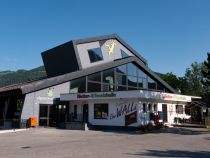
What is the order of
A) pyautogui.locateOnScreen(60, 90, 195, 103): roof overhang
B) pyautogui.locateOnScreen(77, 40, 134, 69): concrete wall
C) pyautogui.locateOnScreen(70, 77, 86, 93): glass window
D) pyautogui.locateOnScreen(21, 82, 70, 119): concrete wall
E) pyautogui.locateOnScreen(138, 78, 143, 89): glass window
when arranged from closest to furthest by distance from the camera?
pyautogui.locateOnScreen(60, 90, 195, 103): roof overhang, pyautogui.locateOnScreen(21, 82, 70, 119): concrete wall, pyautogui.locateOnScreen(70, 77, 86, 93): glass window, pyautogui.locateOnScreen(77, 40, 134, 69): concrete wall, pyautogui.locateOnScreen(138, 78, 143, 89): glass window

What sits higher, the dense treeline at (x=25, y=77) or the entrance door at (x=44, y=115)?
the dense treeline at (x=25, y=77)

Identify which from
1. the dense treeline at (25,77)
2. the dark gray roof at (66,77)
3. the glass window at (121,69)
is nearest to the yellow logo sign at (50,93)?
the dark gray roof at (66,77)

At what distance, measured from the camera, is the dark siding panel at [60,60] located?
30.4 meters

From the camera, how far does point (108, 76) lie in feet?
101

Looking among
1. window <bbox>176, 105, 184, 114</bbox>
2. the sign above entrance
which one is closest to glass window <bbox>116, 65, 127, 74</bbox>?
the sign above entrance

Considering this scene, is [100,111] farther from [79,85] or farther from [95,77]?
[95,77]

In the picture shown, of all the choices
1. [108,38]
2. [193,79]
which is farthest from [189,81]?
[108,38]

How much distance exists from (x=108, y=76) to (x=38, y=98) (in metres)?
7.63

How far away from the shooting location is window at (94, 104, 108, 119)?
26164 millimetres

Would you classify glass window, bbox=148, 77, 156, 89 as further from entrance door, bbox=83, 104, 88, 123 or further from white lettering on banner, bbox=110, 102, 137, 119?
white lettering on banner, bbox=110, 102, 137, 119

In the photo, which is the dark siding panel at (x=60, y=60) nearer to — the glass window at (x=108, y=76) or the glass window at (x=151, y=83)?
the glass window at (x=108, y=76)

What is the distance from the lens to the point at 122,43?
36.0 m

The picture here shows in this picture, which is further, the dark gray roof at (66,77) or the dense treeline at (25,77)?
the dense treeline at (25,77)

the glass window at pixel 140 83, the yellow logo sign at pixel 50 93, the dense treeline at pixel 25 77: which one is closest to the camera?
the yellow logo sign at pixel 50 93
